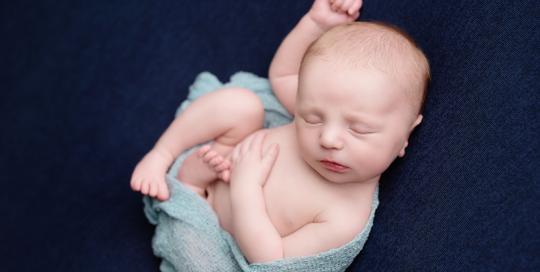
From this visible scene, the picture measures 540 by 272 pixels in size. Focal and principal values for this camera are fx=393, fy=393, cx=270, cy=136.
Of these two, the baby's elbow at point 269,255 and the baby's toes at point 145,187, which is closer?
the baby's elbow at point 269,255

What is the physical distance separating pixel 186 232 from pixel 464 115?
723 millimetres

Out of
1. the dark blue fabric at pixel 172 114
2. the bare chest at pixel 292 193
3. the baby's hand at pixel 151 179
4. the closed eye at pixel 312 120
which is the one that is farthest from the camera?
the baby's hand at pixel 151 179

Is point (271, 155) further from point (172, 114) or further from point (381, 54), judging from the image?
point (172, 114)

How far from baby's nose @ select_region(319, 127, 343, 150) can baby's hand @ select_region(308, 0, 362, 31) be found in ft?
1.40

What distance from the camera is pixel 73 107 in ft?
4.45

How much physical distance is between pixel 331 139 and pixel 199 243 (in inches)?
18.0

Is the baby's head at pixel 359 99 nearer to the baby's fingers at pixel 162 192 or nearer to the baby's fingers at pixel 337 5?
the baby's fingers at pixel 337 5

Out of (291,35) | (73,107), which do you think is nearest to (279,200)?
(291,35)

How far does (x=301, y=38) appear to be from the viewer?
3.76 ft

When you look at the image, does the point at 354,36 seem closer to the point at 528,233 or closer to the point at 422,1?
the point at 422,1

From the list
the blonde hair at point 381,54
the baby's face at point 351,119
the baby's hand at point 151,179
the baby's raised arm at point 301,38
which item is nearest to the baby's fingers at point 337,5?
the baby's raised arm at point 301,38

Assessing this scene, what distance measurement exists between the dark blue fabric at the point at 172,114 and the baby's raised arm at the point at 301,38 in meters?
0.07

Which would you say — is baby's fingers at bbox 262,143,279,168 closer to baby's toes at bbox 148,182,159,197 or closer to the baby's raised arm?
the baby's raised arm

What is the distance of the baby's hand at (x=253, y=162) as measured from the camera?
3.23ft
